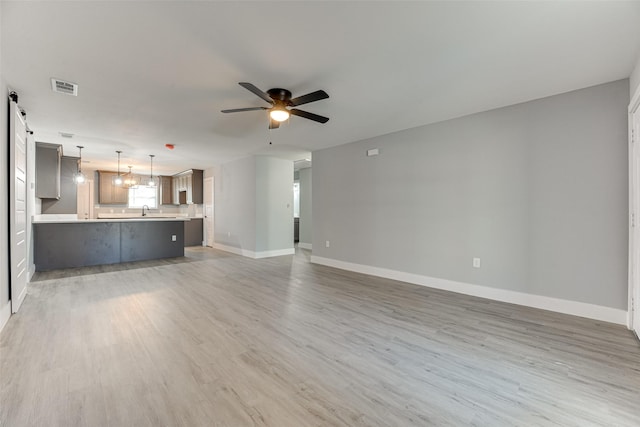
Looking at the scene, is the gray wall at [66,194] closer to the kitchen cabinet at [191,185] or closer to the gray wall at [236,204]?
the kitchen cabinet at [191,185]

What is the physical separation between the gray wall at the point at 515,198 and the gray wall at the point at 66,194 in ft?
22.3

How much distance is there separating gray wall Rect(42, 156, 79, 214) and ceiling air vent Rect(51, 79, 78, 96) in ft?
14.6

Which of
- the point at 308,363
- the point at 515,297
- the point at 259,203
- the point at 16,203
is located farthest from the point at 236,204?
the point at 515,297

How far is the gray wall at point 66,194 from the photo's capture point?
6223 millimetres

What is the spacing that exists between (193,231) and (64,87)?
256 inches

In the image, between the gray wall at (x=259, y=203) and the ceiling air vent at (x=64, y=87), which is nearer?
the ceiling air vent at (x=64, y=87)

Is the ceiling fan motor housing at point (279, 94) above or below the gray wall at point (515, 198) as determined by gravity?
above

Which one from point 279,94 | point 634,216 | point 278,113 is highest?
point 279,94

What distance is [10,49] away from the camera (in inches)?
91.1

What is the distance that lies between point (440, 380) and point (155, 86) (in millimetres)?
3825

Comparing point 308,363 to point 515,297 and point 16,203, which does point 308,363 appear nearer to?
point 515,297

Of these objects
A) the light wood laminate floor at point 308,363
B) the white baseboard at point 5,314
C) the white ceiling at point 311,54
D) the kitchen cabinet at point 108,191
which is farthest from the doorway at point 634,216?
the kitchen cabinet at point 108,191

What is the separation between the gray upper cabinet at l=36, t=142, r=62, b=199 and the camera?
17.9 ft

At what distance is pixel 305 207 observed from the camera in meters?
8.39
